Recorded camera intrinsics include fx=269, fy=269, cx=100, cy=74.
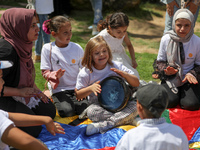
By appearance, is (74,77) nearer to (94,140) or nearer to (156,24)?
(94,140)

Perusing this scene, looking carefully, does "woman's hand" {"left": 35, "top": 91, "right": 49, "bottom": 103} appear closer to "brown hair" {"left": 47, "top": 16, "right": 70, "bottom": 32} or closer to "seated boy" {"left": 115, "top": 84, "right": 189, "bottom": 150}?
"brown hair" {"left": 47, "top": 16, "right": 70, "bottom": 32}

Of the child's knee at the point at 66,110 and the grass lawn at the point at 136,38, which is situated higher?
the grass lawn at the point at 136,38

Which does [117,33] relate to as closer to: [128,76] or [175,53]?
[175,53]

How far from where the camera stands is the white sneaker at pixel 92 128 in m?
3.23

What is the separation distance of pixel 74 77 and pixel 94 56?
73cm

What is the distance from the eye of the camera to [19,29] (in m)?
3.16

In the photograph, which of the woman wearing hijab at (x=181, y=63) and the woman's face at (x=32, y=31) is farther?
the woman wearing hijab at (x=181, y=63)

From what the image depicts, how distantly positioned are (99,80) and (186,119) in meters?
1.26

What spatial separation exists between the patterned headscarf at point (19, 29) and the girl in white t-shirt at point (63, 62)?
21.7 inches

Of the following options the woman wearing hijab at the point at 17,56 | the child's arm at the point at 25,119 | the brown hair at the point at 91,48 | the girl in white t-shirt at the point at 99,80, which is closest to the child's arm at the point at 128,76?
the girl in white t-shirt at the point at 99,80

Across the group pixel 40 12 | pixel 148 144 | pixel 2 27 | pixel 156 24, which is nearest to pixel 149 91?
pixel 148 144

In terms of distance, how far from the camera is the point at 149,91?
190cm

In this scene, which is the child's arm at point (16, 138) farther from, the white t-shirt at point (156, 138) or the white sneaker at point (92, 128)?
the white sneaker at point (92, 128)

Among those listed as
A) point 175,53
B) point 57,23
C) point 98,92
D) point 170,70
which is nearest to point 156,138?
point 98,92
